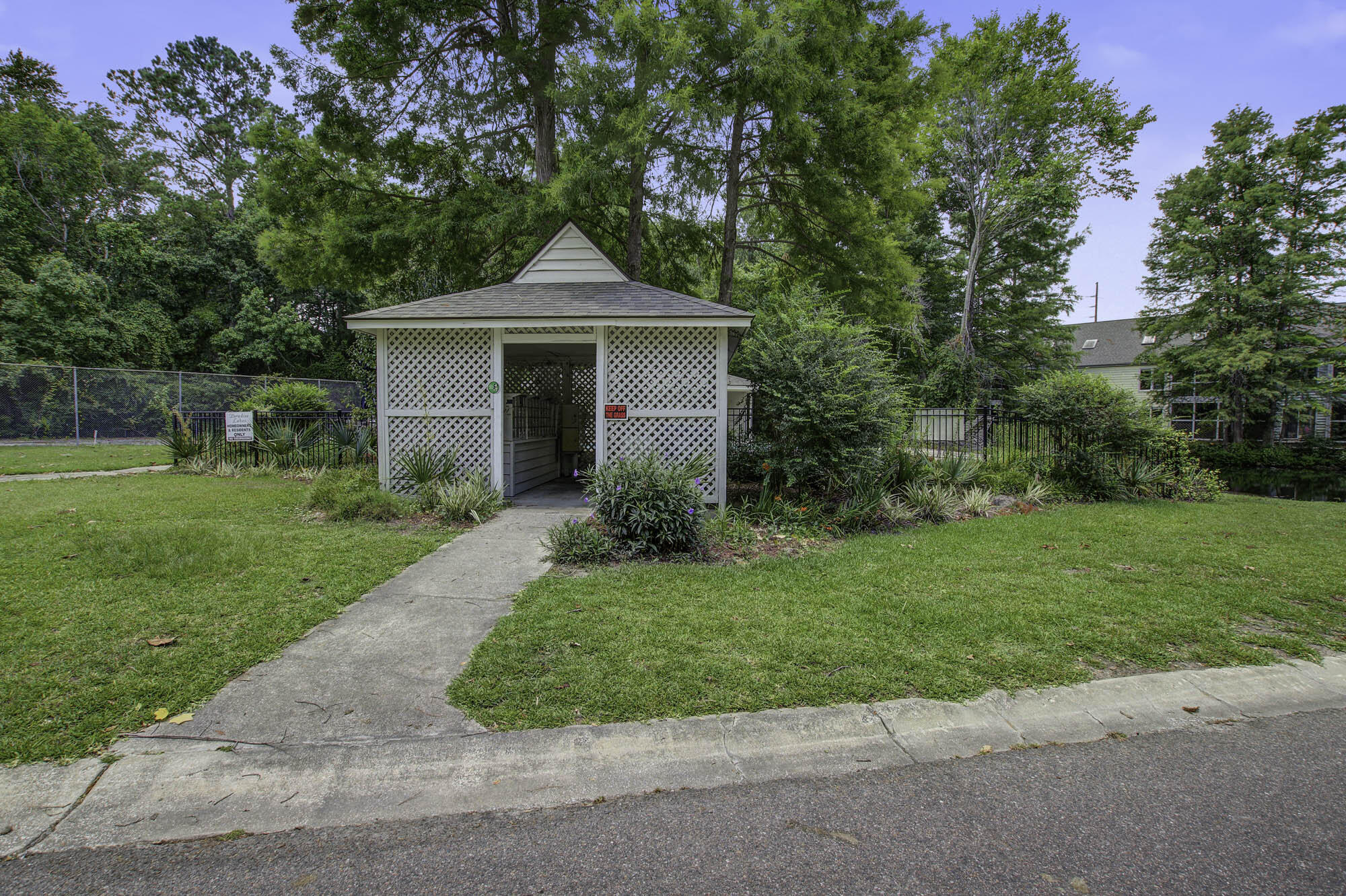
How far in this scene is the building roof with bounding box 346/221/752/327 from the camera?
8.45 metres

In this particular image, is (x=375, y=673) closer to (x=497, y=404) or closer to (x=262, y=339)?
(x=497, y=404)

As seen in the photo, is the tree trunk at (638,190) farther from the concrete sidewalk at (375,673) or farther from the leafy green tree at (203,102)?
the leafy green tree at (203,102)

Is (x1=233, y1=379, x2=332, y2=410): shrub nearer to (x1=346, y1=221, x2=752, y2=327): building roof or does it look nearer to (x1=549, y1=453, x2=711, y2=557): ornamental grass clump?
(x1=346, y1=221, x2=752, y2=327): building roof

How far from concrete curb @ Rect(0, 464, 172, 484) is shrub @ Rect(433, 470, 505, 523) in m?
8.03

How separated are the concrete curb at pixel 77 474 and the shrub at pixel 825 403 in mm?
12402

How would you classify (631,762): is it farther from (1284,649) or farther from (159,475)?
(159,475)

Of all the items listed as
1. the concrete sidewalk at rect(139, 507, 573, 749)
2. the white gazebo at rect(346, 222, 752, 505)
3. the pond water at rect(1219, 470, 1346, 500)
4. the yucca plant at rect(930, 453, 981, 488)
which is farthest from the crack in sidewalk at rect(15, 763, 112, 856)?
the pond water at rect(1219, 470, 1346, 500)

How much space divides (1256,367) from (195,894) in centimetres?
2927

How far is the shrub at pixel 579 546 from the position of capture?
590cm

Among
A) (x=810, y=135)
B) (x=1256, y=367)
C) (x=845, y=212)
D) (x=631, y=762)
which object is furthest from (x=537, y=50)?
(x=1256, y=367)

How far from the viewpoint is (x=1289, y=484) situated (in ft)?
59.4

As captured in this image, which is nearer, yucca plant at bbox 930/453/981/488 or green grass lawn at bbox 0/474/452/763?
green grass lawn at bbox 0/474/452/763

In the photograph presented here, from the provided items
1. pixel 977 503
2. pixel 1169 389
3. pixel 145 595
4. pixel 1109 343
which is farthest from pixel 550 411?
pixel 1109 343

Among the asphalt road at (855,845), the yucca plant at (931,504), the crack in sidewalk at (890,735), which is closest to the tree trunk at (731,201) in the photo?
the yucca plant at (931,504)
